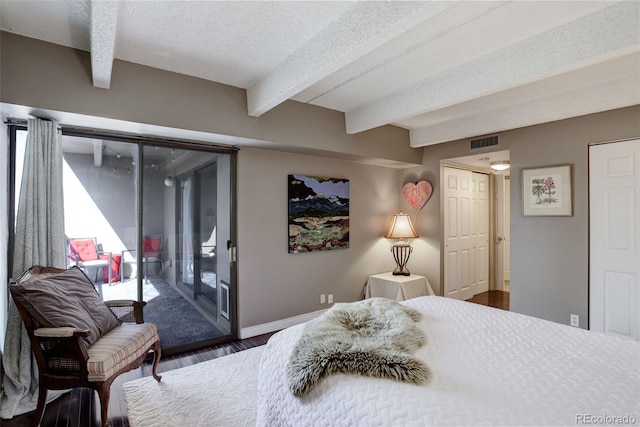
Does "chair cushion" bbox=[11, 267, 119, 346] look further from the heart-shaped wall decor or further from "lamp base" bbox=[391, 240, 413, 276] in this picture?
the heart-shaped wall decor

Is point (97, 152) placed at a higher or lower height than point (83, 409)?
higher

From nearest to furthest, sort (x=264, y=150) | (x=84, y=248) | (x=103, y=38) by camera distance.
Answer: (x=103, y=38)
(x=84, y=248)
(x=264, y=150)

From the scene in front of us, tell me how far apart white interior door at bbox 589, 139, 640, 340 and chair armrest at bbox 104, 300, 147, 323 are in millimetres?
4220

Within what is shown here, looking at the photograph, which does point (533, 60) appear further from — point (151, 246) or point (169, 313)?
point (169, 313)

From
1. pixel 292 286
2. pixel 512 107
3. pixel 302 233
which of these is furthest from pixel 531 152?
pixel 292 286

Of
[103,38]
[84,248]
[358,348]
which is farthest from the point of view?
[84,248]

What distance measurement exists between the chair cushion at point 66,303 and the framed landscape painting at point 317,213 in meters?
1.97

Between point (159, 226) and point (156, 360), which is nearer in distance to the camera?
point (156, 360)

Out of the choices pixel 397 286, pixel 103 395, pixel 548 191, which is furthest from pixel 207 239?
pixel 548 191

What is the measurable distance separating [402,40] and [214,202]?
2.42m

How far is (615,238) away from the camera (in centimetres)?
305

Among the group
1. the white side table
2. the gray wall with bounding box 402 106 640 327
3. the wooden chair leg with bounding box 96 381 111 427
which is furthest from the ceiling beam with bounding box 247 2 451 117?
the white side table

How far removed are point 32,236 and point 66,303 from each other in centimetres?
61

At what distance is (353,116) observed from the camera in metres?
3.72
